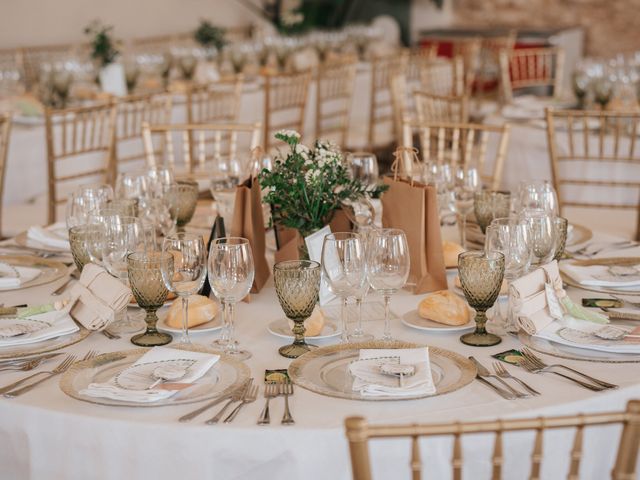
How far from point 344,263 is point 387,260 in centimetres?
9

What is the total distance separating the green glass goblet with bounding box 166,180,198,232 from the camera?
8.74 ft

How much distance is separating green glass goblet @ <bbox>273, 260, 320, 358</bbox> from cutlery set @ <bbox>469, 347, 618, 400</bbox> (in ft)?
Result: 1.05

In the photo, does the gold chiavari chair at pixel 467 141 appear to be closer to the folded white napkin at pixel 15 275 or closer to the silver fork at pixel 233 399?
the folded white napkin at pixel 15 275

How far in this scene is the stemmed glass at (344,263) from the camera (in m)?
1.81

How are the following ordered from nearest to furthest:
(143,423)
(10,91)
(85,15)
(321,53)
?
1. (143,423)
2. (10,91)
3. (321,53)
4. (85,15)

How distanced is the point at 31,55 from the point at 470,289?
278 inches

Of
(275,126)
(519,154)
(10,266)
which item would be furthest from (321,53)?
(10,266)

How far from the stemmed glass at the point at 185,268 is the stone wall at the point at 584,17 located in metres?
9.11

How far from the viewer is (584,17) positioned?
33.9 feet

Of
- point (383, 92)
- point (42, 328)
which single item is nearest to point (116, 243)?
point (42, 328)

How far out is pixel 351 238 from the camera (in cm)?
183

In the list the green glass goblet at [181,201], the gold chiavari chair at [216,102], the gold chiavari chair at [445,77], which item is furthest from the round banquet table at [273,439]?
the gold chiavari chair at [445,77]

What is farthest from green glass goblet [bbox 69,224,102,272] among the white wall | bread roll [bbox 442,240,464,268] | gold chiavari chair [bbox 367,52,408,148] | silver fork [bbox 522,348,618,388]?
the white wall

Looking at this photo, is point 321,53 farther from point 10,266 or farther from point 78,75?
point 10,266
